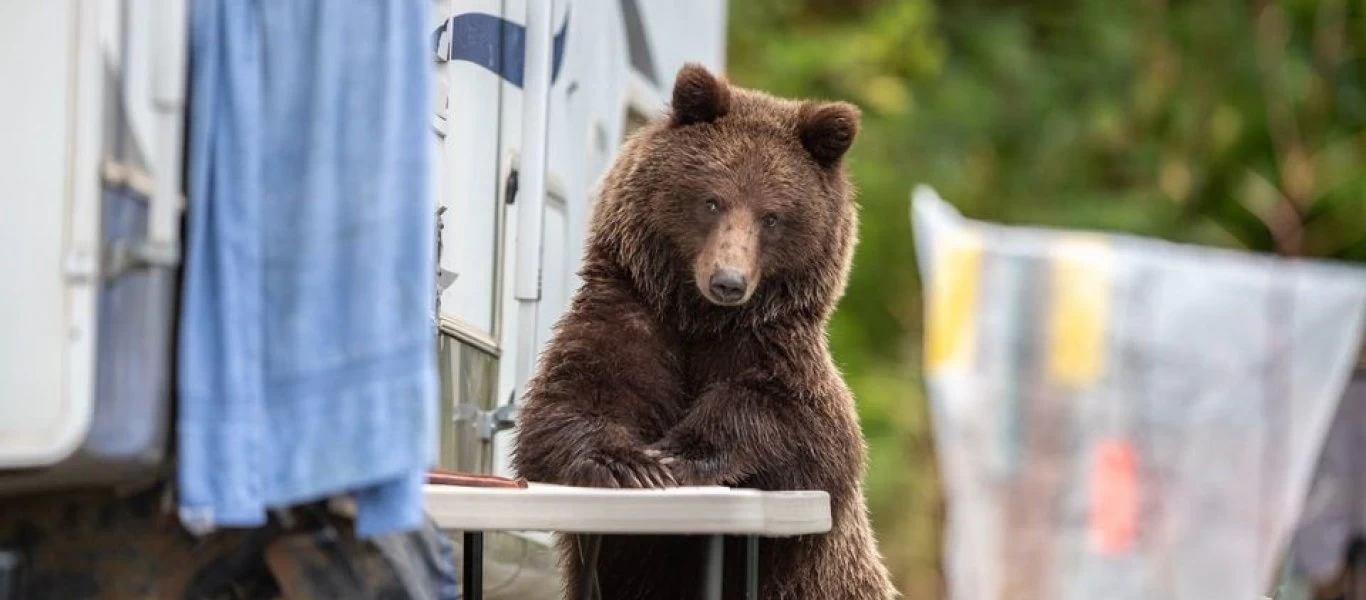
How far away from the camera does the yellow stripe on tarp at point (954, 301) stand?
38.7ft

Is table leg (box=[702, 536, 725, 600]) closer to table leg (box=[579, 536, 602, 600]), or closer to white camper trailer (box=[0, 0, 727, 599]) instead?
table leg (box=[579, 536, 602, 600])

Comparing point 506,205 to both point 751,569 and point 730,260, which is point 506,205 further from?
point 751,569

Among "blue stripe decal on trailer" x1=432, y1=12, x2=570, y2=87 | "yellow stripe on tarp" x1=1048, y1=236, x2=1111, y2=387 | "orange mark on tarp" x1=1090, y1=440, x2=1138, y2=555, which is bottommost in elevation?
"orange mark on tarp" x1=1090, y1=440, x2=1138, y2=555

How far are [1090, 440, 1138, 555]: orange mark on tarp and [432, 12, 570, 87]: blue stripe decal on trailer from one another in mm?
7597

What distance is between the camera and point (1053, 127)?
15.7 metres

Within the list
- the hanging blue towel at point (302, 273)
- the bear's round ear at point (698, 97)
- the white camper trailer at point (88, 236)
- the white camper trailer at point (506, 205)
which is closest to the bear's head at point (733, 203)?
the bear's round ear at point (698, 97)

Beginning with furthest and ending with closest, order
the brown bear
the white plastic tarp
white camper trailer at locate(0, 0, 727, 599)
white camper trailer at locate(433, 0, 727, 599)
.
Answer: the white plastic tarp → white camper trailer at locate(433, 0, 727, 599) → the brown bear → white camper trailer at locate(0, 0, 727, 599)

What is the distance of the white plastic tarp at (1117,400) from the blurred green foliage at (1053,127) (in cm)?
195

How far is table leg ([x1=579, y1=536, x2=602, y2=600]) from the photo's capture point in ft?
11.8

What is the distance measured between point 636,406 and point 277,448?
3.92 feet

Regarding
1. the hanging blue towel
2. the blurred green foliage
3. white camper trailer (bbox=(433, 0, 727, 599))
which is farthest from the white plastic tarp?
the hanging blue towel

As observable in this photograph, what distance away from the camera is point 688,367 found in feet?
12.6

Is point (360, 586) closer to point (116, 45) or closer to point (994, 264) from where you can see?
point (116, 45)

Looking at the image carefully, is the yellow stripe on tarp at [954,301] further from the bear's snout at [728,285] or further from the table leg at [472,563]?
the bear's snout at [728,285]
